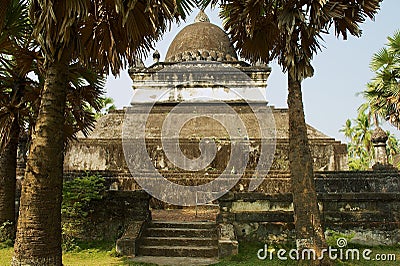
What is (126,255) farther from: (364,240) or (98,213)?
(364,240)

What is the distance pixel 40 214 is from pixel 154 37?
315cm

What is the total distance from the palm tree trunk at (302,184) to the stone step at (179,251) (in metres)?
2.15

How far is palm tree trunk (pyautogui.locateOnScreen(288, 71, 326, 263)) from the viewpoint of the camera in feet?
18.0

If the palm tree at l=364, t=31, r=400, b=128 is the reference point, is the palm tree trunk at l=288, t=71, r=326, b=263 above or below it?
below

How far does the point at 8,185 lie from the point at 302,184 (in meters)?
5.72

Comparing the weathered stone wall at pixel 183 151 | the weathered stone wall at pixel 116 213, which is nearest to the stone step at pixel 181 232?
the weathered stone wall at pixel 116 213

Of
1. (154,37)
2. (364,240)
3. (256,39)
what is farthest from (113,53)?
(364,240)

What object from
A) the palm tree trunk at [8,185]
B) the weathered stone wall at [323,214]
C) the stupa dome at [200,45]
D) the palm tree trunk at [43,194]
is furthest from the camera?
the stupa dome at [200,45]

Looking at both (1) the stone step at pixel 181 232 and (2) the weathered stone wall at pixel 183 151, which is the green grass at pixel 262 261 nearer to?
(1) the stone step at pixel 181 232

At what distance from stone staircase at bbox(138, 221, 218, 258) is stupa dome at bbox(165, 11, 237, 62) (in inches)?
494

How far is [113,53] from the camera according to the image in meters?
6.21

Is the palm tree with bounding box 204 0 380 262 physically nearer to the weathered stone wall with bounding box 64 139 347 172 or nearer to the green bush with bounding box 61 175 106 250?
the green bush with bounding box 61 175 106 250

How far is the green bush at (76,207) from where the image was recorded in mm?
7707

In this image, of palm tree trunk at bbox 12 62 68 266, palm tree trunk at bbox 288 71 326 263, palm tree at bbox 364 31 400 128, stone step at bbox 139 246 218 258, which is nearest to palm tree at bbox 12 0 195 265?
palm tree trunk at bbox 12 62 68 266
